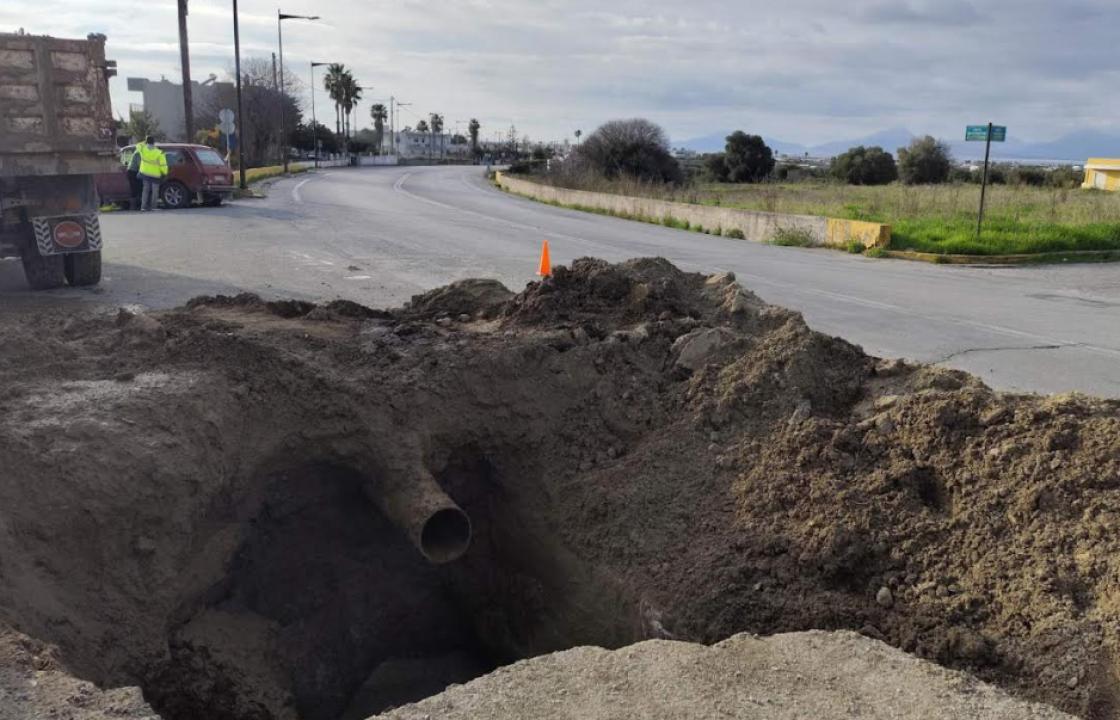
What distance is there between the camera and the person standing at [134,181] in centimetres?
2159

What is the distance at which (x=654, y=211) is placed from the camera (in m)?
25.8

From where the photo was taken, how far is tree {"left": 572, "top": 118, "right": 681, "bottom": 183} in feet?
148

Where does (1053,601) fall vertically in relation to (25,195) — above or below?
below

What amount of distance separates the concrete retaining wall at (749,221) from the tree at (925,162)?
26.8 meters

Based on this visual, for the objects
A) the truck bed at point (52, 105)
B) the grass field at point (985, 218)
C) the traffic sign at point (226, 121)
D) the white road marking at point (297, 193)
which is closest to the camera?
the truck bed at point (52, 105)

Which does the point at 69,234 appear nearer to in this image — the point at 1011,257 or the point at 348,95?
the point at 1011,257

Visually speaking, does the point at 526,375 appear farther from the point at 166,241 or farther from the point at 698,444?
the point at 166,241

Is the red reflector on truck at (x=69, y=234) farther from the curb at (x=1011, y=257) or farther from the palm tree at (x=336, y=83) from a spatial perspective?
the palm tree at (x=336, y=83)

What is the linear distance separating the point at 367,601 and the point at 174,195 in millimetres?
20118

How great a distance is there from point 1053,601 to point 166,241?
49.3 ft

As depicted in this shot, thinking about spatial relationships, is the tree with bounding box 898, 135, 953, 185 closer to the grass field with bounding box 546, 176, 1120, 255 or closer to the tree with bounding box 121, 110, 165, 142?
the grass field with bounding box 546, 176, 1120, 255

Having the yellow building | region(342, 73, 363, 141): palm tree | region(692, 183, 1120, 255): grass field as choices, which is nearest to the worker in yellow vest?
region(692, 183, 1120, 255): grass field

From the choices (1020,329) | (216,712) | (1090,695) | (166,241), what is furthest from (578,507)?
(166,241)

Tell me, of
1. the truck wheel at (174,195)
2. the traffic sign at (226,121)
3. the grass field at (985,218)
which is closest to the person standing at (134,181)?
the truck wheel at (174,195)
